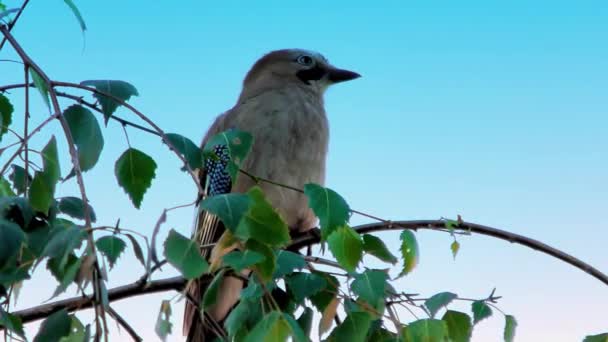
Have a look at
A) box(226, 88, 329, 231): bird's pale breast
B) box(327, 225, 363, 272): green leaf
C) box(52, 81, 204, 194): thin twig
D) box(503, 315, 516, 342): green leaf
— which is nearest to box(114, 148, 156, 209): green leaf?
box(52, 81, 204, 194): thin twig

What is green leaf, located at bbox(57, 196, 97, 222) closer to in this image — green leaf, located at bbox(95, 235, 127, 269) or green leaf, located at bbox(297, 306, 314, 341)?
green leaf, located at bbox(95, 235, 127, 269)

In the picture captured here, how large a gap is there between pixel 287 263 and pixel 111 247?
62 centimetres

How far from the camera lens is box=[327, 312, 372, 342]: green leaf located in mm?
2492

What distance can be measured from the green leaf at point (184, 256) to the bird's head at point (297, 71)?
13.0ft

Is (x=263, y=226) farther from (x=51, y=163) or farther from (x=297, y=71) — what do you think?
(x=297, y=71)

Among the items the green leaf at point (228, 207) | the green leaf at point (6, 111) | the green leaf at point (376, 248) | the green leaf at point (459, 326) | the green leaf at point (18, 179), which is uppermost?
the green leaf at point (6, 111)

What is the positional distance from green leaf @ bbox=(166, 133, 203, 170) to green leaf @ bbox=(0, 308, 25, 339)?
0.59 m

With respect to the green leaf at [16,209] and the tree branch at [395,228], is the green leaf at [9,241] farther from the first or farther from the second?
the tree branch at [395,228]

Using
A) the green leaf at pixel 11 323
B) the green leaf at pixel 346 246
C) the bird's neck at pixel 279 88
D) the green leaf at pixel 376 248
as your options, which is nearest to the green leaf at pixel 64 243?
the green leaf at pixel 11 323

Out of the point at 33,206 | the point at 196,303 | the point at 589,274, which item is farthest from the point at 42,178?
the point at 589,274

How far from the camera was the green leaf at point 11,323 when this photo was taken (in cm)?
209

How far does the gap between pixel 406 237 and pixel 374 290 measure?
0.35m

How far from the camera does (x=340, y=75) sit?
→ 610 centimetres

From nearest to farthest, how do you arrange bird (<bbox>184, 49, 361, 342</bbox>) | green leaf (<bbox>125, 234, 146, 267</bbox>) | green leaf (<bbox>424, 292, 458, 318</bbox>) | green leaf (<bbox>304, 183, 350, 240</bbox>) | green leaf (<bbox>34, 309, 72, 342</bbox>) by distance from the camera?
green leaf (<bbox>125, 234, 146, 267</bbox>) < green leaf (<bbox>34, 309, 72, 342</bbox>) < green leaf (<bbox>304, 183, 350, 240</bbox>) < green leaf (<bbox>424, 292, 458, 318</bbox>) < bird (<bbox>184, 49, 361, 342</bbox>)
